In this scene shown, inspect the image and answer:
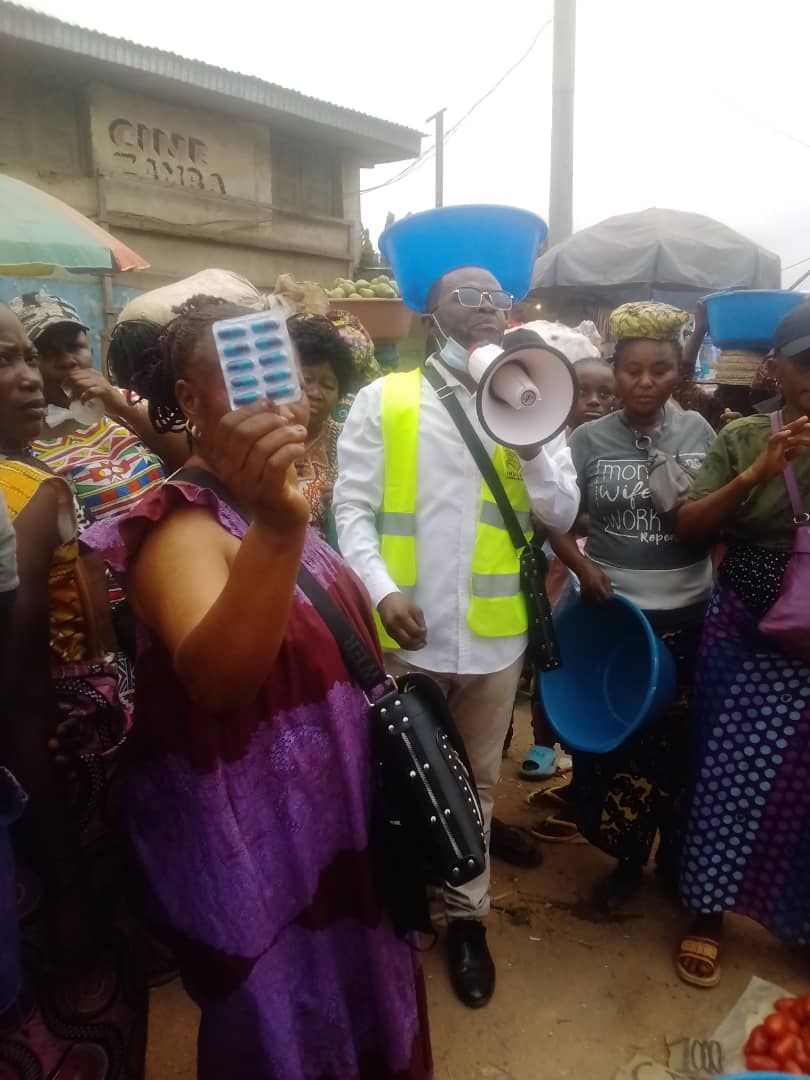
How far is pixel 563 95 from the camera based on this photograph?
28.1 ft

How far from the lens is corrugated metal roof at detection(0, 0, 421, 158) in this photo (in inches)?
→ 308

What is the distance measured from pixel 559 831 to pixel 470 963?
0.94 m

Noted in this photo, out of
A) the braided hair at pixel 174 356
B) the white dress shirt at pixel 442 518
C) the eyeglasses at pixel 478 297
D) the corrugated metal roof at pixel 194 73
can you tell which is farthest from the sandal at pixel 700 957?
the corrugated metal roof at pixel 194 73

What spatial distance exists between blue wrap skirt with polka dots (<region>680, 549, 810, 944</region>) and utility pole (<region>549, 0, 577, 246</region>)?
760 centimetres

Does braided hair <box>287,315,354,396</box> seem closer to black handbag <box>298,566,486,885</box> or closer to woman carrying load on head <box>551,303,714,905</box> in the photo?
woman carrying load on head <box>551,303,714,905</box>

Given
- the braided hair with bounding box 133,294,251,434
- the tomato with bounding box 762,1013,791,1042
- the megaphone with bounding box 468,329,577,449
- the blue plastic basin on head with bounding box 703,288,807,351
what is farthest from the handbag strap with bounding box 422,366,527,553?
the blue plastic basin on head with bounding box 703,288,807,351

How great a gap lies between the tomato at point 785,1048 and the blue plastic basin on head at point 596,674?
899mm

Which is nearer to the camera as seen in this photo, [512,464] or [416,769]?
[416,769]

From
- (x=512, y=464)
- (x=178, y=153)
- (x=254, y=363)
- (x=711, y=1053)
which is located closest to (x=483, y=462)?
(x=512, y=464)

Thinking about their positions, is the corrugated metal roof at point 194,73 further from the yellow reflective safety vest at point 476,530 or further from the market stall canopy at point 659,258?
the yellow reflective safety vest at point 476,530

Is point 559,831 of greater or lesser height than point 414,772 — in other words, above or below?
below

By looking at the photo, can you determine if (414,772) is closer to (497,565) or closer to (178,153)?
(497,565)

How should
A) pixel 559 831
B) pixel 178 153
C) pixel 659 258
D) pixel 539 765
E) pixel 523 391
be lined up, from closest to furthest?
1. pixel 523 391
2. pixel 559 831
3. pixel 539 765
4. pixel 659 258
5. pixel 178 153

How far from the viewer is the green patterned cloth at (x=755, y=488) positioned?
230cm
